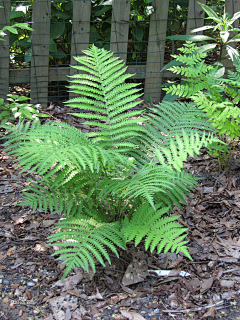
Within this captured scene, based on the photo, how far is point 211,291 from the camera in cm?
186

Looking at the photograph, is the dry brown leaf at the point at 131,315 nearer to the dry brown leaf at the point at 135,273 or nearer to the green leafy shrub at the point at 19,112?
the dry brown leaf at the point at 135,273

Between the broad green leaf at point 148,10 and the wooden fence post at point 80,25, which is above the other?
the broad green leaf at point 148,10

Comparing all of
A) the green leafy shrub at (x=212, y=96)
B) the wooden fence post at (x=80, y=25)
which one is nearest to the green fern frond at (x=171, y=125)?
the green leafy shrub at (x=212, y=96)

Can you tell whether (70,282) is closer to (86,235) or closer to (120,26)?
(86,235)

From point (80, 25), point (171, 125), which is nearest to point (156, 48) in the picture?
point (80, 25)

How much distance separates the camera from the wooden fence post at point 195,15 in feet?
12.0

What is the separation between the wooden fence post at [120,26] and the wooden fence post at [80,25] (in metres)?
0.28

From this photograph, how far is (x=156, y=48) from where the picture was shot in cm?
377

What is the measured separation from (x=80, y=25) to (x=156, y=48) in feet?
2.91

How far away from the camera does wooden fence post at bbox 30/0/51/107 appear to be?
3438 mm

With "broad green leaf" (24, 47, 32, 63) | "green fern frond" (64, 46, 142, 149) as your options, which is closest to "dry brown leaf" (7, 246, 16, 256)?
"green fern frond" (64, 46, 142, 149)

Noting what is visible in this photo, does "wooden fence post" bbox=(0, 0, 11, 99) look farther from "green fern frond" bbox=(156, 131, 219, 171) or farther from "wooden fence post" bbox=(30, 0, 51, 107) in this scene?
"green fern frond" bbox=(156, 131, 219, 171)

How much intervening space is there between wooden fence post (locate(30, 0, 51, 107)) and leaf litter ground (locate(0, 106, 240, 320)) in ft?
5.47

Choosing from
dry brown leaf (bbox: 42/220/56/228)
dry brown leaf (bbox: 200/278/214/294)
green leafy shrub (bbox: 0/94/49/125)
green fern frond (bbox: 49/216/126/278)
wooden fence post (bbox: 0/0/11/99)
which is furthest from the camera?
wooden fence post (bbox: 0/0/11/99)
